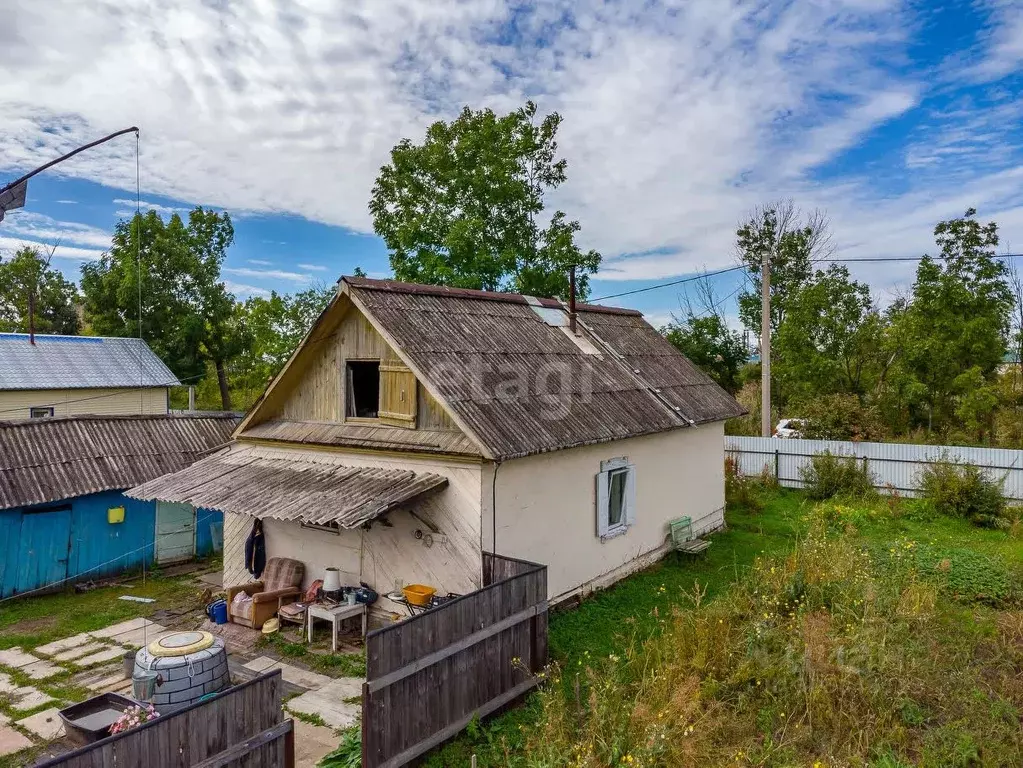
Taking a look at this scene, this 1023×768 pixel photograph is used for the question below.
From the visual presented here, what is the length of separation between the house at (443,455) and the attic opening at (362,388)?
0.04 meters

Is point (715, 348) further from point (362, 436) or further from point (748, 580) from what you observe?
point (362, 436)

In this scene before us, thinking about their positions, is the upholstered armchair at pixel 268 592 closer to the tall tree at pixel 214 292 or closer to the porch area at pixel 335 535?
the porch area at pixel 335 535

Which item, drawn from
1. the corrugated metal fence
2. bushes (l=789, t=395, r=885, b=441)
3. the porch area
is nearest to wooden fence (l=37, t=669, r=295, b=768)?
the porch area

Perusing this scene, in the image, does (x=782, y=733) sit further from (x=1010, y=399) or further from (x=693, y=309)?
(x=693, y=309)

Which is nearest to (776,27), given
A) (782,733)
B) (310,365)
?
(310,365)

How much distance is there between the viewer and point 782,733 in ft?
18.8

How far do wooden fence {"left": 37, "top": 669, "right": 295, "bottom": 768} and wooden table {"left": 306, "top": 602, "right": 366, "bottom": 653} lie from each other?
3557mm

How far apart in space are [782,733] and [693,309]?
25.3 meters

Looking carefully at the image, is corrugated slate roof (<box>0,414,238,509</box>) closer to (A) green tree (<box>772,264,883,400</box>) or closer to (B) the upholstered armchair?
(B) the upholstered armchair

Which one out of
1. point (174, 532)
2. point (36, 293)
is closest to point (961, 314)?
point (174, 532)

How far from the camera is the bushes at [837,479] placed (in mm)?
16859

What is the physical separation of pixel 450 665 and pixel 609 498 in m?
5.13

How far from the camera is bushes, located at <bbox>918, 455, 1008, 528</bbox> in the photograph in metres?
14.5

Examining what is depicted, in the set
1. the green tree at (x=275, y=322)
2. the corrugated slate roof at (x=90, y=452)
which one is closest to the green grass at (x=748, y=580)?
the corrugated slate roof at (x=90, y=452)
